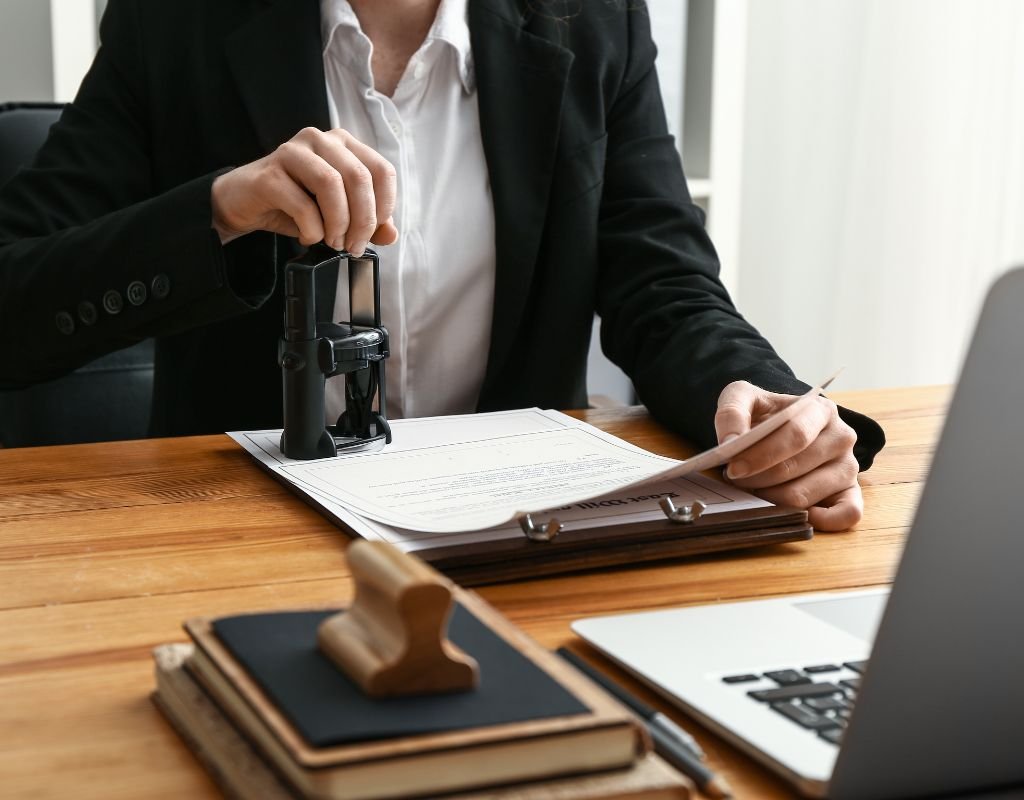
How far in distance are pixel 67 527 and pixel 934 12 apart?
2.04 m

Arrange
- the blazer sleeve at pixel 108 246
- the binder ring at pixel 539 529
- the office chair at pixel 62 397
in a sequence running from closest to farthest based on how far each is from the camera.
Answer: the binder ring at pixel 539 529
the blazer sleeve at pixel 108 246
the office chair at pixel 62 397

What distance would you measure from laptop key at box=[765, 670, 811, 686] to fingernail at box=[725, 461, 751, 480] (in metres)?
0.33

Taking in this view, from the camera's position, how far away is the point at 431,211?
4.76 ft

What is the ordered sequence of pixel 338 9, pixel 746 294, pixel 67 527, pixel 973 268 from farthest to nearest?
1. pixel 746 294
2. pixel 973 268
3. pixel 338 9
4. pixel 67 527

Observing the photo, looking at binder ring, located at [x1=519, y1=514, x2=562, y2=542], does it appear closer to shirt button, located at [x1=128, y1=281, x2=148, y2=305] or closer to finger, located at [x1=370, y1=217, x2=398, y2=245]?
finger, located at [x1=370, y1=217, x2=398, y2=245]

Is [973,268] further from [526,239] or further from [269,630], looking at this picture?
[269,630]

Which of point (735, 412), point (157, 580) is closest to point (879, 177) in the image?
point (735, 412)

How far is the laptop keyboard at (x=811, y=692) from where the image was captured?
53cm

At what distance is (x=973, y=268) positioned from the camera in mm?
2367

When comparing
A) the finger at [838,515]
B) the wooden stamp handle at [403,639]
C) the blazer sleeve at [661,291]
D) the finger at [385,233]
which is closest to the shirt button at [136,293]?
the finger at [385,233]

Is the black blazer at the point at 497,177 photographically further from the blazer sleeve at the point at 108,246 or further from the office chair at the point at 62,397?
the office chair at the point at 62,397

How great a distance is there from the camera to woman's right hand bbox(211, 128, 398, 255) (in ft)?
3.20

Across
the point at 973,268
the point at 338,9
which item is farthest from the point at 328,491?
the point at 973,268

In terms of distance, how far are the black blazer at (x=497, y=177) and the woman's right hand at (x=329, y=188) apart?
0.88ft
